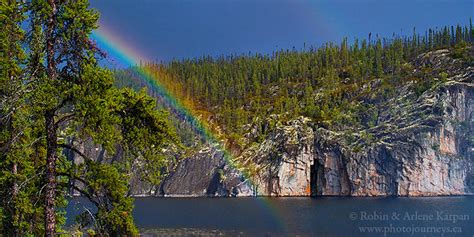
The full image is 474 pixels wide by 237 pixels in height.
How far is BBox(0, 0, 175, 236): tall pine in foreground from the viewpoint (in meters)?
12.4

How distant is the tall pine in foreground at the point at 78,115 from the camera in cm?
1236

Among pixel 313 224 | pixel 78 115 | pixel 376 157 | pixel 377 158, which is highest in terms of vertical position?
pixel 376 157

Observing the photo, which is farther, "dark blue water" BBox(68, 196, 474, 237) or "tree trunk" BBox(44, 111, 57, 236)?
"dark blue water" BBox(68, 196, 474, 237)

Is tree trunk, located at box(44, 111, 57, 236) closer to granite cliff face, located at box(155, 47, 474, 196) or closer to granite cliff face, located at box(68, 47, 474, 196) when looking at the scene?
granite cliff face, located at box(68, 47, 474, 196)

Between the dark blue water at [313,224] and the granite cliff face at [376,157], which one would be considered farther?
A: the granite cliff face at [376,157]

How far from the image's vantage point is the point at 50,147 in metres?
13.0

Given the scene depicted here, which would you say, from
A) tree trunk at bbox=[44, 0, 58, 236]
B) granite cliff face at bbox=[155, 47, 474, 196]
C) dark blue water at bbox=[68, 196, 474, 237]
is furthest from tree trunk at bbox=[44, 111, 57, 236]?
granite cliff face at bbox=[155, 47, 474, 196]

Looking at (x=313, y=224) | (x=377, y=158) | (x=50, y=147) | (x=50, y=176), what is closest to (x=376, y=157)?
(x=377, y=158)

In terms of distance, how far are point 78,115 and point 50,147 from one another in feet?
4.58

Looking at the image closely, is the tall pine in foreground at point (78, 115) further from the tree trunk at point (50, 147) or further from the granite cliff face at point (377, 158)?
the granite cliff face at point (377, 158)

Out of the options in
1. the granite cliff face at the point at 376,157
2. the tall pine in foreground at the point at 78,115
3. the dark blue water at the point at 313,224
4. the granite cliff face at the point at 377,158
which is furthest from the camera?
the granite cliff face at the point at 376,157

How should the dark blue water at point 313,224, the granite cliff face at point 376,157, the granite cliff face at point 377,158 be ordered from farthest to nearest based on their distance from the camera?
the granite cliff face at point 376,157, the granite cliff face at point 377,158, the dark blue water at point 313,224

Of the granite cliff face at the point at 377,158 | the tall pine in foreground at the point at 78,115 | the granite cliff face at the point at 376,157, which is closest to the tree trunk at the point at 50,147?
the tall pine in foreground at the point at 78,115

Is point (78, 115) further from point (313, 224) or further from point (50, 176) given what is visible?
point (313, 224)
